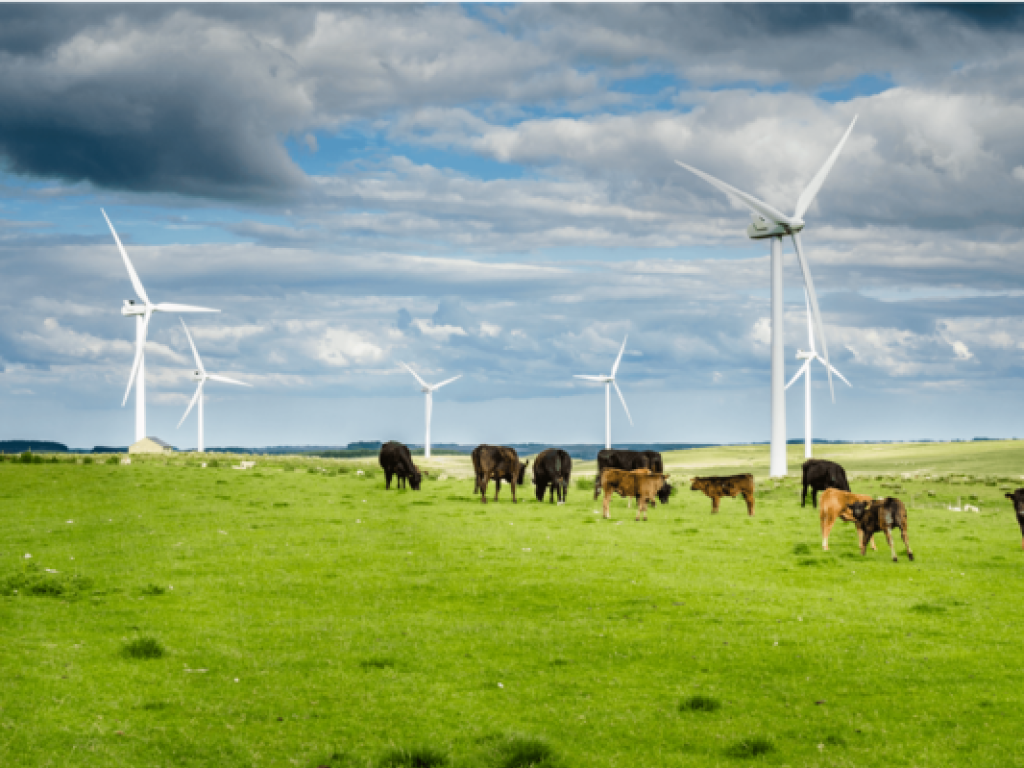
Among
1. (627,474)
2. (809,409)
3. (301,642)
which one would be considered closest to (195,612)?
(301,642)

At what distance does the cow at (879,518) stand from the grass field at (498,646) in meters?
0.63

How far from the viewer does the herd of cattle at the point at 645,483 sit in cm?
2245

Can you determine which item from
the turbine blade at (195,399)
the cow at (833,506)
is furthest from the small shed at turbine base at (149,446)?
the cow at (833,506)

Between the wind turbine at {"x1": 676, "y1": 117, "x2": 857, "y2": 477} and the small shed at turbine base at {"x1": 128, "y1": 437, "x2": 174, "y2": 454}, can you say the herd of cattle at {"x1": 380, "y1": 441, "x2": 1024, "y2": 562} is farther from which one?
the small shed at turbine base at {"x1": 128, "y1": 437, "x2": 174, "y2": 454}

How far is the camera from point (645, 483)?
30906 mm

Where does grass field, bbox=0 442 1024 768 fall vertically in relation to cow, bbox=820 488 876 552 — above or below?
below

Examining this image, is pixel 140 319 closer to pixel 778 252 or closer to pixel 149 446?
pixel 149 446

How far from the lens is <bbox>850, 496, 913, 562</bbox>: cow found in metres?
21.7

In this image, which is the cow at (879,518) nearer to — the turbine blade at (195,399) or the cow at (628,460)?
the cow at (628,460)

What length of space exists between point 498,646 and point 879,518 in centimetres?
1234

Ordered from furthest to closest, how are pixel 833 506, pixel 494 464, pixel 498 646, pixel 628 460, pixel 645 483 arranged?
pixel 628 460 → pixel 494 464 → pixel 645 483 → pixel 833 506 → pixel 498 646

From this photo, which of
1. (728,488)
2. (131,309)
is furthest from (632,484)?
(131,309)

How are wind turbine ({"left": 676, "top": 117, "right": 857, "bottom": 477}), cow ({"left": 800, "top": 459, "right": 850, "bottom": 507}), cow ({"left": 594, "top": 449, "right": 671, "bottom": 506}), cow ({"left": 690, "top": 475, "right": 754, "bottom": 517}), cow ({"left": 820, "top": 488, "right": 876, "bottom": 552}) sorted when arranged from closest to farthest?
1. cow ({"left": 820, "top": 488, "right": 876, "bottom": 552})
2. cow ({"left": 690, "top": 475, "right": 754, "bottom": 517})
3. cow ({"left": 800, "top": 459, "right": 850, "bottom": 507})
4. cow ({"left": 594, "top": 449, "right": 671, "bottom": 506})
5. wind turbine ({"left": 676, "top": 117, "right": 857, "bottom": 477})

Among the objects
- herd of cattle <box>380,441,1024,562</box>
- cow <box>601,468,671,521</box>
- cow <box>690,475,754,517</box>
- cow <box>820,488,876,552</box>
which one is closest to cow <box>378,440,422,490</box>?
herd of cattle <box>380,441,1024,562</box>
